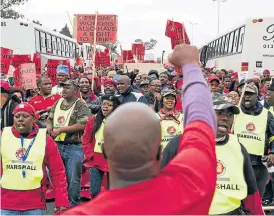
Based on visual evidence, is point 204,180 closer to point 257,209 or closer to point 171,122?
point 257,209

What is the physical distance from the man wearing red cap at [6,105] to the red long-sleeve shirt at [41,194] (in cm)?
121

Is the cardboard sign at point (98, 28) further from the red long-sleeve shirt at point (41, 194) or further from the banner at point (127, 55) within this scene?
the banner at point (127, 55)

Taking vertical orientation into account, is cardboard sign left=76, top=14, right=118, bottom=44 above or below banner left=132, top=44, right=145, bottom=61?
above

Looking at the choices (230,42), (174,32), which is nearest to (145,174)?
(174,32)

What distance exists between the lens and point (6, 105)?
18.4 feet

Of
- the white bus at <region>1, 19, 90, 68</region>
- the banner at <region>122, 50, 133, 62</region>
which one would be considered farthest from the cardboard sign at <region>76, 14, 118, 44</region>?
the banner at <region>122, 50, 133, 62</region>

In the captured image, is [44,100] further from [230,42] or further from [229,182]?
[230,42]

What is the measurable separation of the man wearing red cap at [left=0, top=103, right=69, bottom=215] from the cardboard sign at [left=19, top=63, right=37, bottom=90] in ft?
12.2

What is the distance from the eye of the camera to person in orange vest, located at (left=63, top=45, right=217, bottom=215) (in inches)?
58.1

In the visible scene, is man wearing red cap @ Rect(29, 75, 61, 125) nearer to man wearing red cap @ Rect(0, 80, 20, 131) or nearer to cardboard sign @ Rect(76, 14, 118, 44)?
man wearing red cap @ Rect(0, 80, 20, 131)

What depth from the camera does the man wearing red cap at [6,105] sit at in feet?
17.8

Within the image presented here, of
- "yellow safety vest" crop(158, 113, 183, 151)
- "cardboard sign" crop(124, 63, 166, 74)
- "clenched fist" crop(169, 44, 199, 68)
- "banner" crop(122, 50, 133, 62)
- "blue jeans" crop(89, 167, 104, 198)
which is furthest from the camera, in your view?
"banner" crop(122, 50, 133, 62)

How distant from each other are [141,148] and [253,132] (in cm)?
414

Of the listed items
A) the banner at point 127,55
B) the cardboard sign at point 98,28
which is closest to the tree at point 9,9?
the banner at point 127,55
